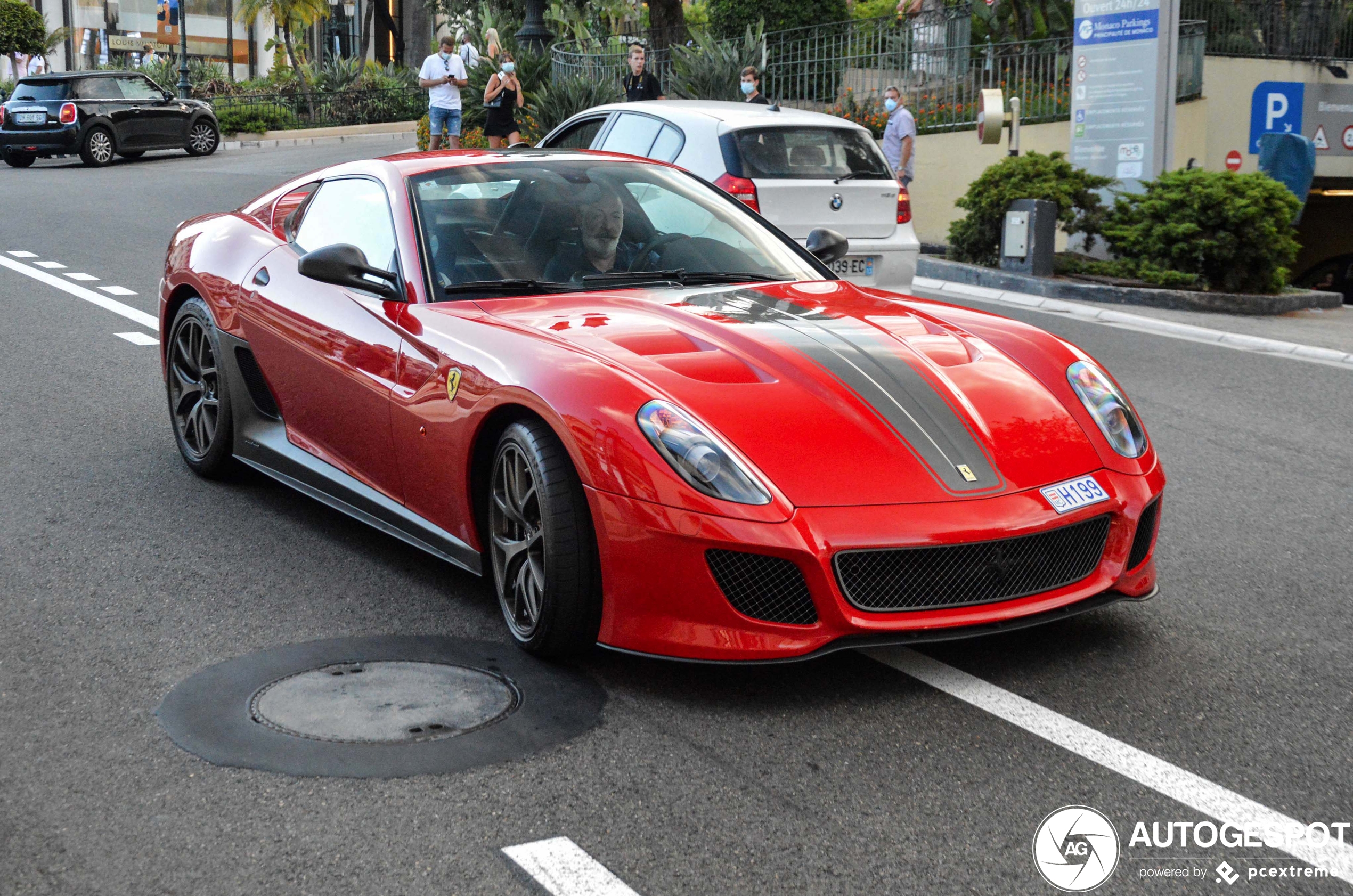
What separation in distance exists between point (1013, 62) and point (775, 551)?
683 inches

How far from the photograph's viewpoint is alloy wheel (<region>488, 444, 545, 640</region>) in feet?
13.7

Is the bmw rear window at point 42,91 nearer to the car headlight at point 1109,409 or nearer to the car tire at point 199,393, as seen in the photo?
the car tire at point 199,393

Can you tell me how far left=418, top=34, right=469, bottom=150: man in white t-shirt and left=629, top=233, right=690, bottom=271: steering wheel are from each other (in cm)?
1667

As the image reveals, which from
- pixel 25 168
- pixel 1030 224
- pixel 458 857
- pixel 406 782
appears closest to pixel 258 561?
pixel 406 782

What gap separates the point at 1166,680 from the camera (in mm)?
4070

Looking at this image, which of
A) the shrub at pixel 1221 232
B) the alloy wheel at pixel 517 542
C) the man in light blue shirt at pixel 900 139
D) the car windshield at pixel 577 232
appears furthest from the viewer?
the man in light blue shirt at pixel 900 139

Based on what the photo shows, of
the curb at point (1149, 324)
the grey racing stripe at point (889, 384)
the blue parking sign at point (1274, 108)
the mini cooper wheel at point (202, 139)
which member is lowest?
the curb at point (1149, 324)

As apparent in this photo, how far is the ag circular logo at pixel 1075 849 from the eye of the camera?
2.99m

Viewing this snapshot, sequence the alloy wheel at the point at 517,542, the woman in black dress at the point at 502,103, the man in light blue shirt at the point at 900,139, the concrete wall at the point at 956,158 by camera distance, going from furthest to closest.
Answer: the woman in black dress at the point at 502,103 → the concrete wall at the point at 956,158 → the man in light blue shirt at the point at 900,139 → the alloy wheel at the point at 517,542

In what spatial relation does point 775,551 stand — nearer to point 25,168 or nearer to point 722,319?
point 722,319

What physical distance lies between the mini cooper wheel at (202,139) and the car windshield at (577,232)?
1030 inches

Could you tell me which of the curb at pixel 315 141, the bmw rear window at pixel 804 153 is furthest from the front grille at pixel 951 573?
the curb at pixel 315 141

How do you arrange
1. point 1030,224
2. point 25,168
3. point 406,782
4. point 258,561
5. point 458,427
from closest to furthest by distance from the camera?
point 406,782 < point 458,427 < point 258,561 < point 1030,224 < point 25,168

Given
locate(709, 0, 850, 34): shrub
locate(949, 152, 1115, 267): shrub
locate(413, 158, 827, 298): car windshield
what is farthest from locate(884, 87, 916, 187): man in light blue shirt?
locate(413, 158, 827, 298): car windshield
